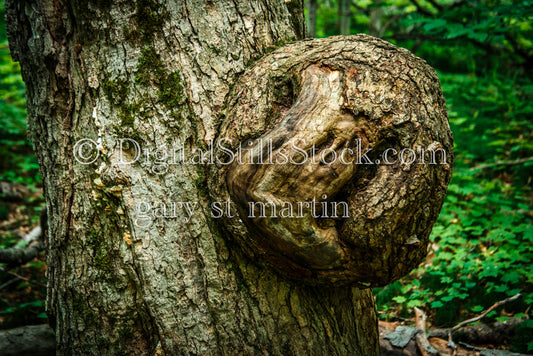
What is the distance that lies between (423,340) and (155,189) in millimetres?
2021

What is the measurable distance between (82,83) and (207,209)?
→ 892 millimetres

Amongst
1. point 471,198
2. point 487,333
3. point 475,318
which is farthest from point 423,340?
point 471,198

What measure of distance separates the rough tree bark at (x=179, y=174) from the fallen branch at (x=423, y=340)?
0.88 m

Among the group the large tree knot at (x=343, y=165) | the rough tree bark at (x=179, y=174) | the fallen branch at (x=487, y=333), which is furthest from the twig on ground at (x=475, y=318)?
the large tree knot at (x=343, y=165)

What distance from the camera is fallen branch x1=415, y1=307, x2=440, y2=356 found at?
2258 millimetres

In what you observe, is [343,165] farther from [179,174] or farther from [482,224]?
[482,224]

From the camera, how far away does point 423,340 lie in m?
2.34

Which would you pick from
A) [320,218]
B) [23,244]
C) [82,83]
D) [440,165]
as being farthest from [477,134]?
[23,244]

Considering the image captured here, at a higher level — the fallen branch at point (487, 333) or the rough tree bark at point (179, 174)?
the rough tree bark at point (179, 174)

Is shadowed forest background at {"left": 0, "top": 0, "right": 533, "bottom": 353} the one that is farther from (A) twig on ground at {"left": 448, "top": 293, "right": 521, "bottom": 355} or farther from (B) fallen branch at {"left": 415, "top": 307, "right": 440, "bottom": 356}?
(B) fallen branch at {"left": 415, "top": 307, "right": 440, "bottom": 356}

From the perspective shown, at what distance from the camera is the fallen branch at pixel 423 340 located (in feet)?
7.41

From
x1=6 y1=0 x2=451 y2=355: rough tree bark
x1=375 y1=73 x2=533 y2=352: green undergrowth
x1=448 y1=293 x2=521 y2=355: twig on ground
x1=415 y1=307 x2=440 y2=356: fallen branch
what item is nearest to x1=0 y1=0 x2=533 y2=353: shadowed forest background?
x1=375 y1=73 x2=533 y2=352: green undergrowth

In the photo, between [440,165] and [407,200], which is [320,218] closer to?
[407,200]

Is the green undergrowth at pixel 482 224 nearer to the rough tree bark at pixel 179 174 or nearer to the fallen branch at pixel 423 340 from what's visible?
the fallen branch at pixel 423 340
